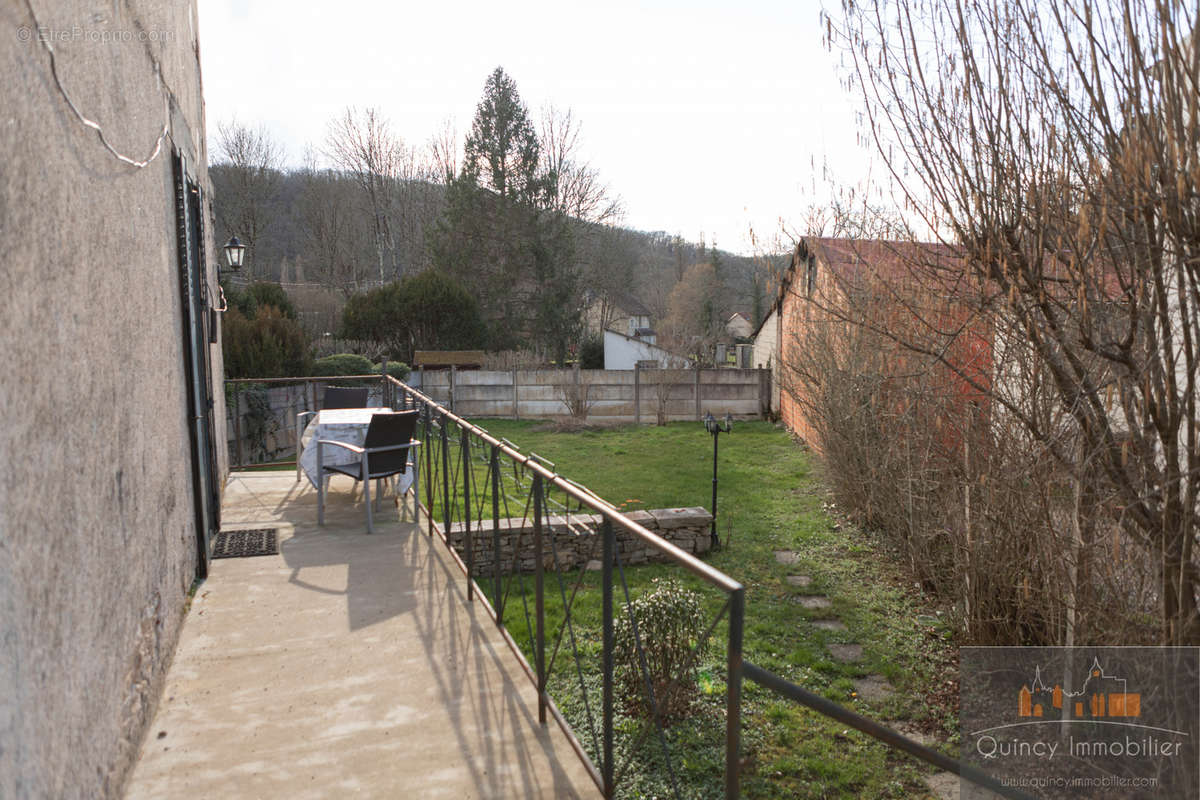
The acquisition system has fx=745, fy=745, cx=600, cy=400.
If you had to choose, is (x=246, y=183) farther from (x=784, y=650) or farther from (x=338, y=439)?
(x=784, y=650)

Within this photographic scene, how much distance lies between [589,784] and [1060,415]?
2.35m

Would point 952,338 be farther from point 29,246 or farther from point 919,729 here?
point 29,246

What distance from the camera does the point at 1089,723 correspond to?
3.19 m

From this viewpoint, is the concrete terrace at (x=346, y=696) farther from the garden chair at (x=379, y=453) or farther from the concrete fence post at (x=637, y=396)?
the concrete fence post at (x=637, y=396)

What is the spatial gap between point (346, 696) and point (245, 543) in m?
2.44

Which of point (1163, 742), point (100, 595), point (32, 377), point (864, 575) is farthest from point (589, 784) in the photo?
point (864, 575)

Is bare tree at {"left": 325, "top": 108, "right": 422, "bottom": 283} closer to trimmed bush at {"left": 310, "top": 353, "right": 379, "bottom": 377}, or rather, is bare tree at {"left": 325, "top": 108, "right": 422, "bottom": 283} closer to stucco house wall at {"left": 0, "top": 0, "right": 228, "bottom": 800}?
trimmed bush at {"left": 310, "top": 353, "right": 379, "bottom": 377}

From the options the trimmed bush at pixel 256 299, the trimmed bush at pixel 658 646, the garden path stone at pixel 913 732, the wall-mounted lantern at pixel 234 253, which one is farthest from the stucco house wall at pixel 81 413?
the trimmed bush at pixel 256 299

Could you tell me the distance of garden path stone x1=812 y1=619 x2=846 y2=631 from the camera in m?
4.99

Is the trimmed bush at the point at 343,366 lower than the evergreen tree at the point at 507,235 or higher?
lower

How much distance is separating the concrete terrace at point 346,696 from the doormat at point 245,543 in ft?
0.48

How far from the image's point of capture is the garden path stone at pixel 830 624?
499 cm

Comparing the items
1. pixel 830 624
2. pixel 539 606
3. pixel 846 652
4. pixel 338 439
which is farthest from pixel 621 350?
pixel 539 606

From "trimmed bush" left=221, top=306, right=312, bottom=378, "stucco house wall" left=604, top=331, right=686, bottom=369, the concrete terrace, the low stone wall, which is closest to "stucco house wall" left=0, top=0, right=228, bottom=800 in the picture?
the concrete terrace
